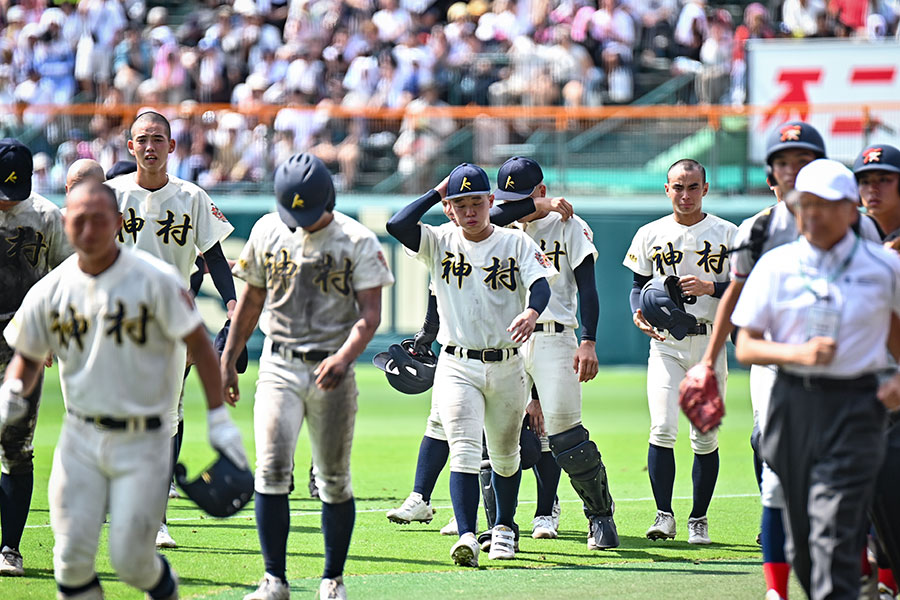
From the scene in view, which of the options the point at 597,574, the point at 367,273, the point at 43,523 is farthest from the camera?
the point at 43,523

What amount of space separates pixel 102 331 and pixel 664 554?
4.09 metres

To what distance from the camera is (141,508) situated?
5.27 meters

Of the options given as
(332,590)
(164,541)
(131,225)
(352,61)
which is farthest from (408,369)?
(352,61)

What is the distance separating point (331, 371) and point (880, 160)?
3012mm

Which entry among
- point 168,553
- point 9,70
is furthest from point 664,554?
point 9,70

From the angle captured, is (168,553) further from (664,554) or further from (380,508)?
(664,554)

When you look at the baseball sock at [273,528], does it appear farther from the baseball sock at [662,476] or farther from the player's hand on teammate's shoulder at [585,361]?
the baseball sock at [662,476]

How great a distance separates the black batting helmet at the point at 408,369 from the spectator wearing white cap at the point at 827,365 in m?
3.69

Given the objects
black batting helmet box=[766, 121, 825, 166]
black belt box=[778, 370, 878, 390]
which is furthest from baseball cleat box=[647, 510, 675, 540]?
black belt box=[778, 370, 878, 390]

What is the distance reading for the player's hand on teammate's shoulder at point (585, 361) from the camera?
8.11 metres

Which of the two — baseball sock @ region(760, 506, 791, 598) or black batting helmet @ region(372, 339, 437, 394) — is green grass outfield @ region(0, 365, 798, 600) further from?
black batting helmet @ region(372, 339, 437, 394)

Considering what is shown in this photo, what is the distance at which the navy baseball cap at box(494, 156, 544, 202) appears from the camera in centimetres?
823

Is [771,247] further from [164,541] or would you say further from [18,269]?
[18,269]


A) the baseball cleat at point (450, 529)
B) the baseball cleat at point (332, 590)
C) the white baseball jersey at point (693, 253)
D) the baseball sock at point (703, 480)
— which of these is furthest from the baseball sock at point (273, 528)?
the white baseball jersey at point (693, 253)
